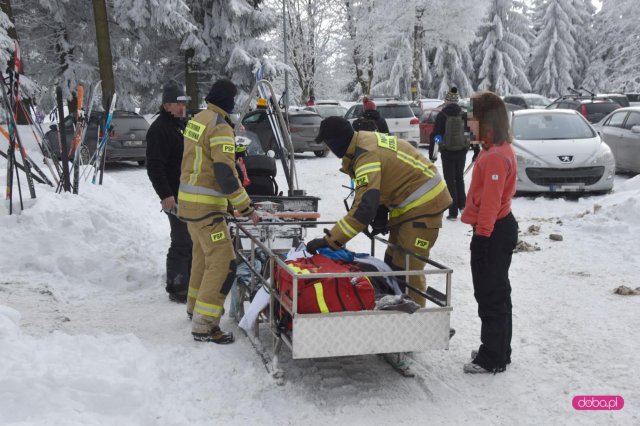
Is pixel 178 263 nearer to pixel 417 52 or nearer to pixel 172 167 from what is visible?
pixel 172 167

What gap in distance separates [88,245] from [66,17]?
19.1m

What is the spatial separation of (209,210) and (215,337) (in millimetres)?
974

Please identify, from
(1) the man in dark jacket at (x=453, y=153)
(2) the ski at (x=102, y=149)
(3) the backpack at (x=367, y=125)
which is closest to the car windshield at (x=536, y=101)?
(1) the man in dark jacket at (x=453, y=153)

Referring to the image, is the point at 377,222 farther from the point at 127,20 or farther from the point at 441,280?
the point at 127,20

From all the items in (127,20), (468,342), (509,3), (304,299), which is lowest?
(468,342)

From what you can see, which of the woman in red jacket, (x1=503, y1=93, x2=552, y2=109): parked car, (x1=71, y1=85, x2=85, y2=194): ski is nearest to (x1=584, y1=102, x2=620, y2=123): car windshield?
(x1=503, y1=93, x2=552, y2=109): parked car

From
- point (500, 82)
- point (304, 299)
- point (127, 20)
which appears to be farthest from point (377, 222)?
point (500, 82)

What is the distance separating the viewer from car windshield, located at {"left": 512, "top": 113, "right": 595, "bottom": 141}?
43.7ft

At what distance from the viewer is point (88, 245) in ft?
25.1

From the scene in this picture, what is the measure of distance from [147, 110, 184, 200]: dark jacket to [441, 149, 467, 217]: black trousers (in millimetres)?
5143

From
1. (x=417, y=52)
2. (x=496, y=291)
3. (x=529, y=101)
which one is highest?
(x=417, y=52)

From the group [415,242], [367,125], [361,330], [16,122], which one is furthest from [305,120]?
[361,330]

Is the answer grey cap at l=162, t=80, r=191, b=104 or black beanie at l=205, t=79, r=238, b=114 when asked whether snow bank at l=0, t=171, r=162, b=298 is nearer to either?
grey cap at l=162, t=80, r=191, b=104

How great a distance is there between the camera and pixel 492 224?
4.68 meters
